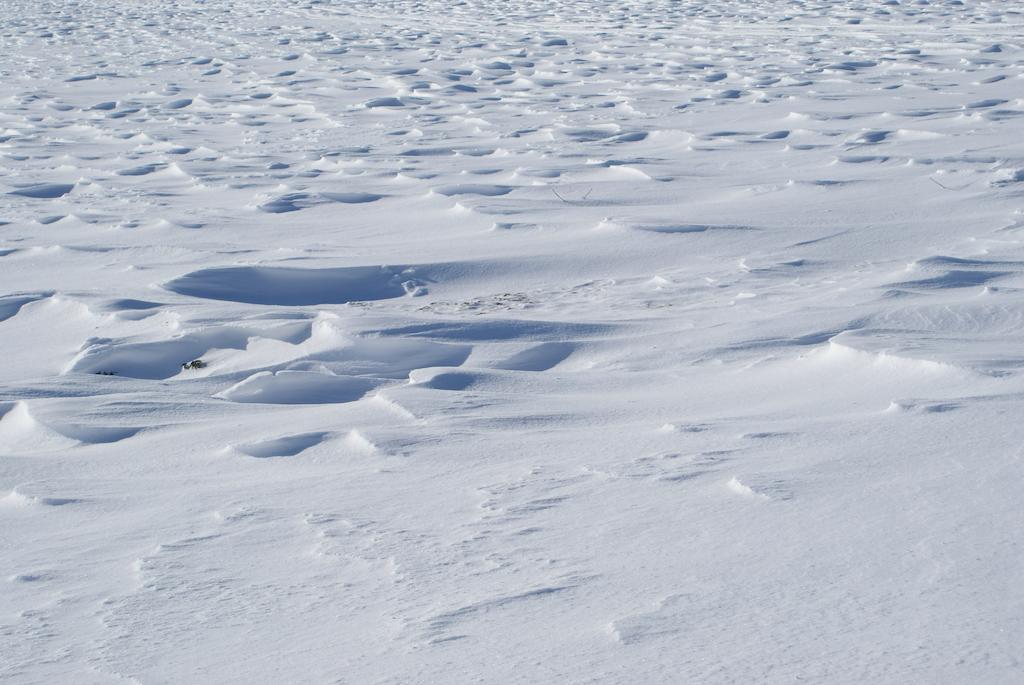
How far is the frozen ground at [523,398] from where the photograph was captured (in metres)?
1.77

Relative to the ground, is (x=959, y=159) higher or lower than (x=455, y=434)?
lower

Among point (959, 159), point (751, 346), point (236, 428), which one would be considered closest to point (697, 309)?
point (751, 346)

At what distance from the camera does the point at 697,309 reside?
3697 millimetres

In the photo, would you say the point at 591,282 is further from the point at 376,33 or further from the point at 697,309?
the point at 376,33

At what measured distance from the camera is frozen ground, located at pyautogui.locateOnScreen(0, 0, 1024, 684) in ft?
5.81

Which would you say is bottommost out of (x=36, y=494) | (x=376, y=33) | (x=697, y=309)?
(x=376, y=33)

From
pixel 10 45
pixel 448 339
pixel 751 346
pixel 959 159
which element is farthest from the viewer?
pixel 10 45

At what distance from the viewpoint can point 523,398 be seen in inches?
118

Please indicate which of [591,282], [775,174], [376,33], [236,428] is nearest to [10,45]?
[376,33]

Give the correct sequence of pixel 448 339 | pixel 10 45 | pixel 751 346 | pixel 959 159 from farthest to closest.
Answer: pixel 10 45, pixel 959 159, pixel 448 339, pixel 751 346

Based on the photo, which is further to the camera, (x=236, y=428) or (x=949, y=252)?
(x=949, y=252)

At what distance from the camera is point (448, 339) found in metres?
3.51

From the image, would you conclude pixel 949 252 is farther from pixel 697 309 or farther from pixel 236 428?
pixel 236 428

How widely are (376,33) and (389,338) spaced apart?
9.80 metres
